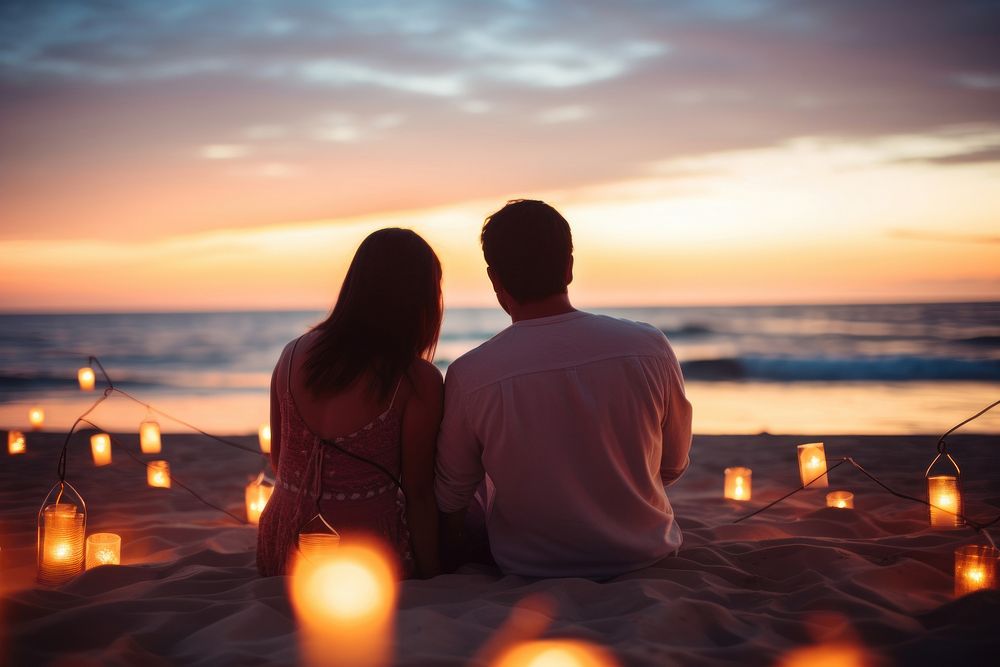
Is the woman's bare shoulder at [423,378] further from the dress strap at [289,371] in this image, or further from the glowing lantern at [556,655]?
the glowing lantern at [556,655]

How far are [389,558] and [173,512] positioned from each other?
95.6 inches

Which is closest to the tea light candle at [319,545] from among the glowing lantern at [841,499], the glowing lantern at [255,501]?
the glowing lantern at [255,501]

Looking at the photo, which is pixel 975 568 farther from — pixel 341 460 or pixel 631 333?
pixel 341 460

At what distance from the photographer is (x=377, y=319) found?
6.89 feet

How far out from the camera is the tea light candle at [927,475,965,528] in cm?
314

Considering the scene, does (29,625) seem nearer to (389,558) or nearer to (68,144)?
(389,558)

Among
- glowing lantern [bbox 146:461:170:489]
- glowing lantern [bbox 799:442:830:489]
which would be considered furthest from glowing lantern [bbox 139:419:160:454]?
glowing lantern [bbox 799:442:830:489]

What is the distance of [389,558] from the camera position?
7.23 ft

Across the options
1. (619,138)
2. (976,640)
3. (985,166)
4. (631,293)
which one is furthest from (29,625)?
(631,293)

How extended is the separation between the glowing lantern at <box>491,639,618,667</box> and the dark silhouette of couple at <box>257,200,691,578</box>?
0.45m

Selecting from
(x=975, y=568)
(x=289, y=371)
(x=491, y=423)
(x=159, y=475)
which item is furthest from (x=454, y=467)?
(x=159, y=475)

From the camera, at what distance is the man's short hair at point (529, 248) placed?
6.24 ft

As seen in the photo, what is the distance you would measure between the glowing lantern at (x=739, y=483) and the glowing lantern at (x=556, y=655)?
9.05 feet

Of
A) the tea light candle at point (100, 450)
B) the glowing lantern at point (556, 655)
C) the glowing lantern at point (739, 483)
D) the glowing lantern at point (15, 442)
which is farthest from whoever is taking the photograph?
the glowing lantern at point (15, 442)
